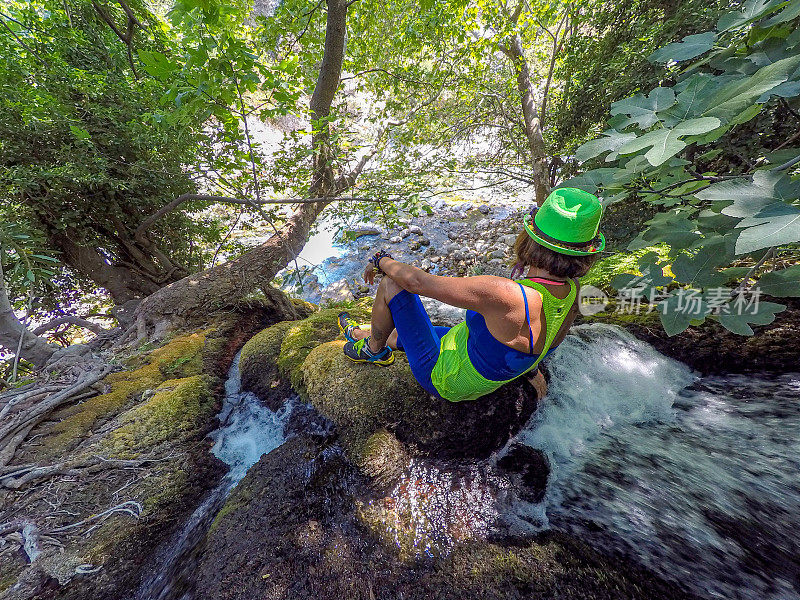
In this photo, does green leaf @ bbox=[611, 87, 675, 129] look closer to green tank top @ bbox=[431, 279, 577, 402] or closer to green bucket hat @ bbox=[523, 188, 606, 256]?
green bucket hat @ bbox=[523, 188, 606, 256]

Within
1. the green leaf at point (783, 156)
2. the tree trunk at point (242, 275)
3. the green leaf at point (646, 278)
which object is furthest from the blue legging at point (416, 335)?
the tree trunk at point (242, 275)

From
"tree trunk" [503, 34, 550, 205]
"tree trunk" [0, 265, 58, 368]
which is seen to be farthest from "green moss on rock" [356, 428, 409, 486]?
"tree trunk" [503, 34, 550, 205]

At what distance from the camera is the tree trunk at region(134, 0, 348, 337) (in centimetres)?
407

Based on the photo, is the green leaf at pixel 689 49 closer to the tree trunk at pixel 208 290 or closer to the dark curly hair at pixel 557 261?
the dark curly hair at pixel 557 261

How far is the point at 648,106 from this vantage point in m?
1.06

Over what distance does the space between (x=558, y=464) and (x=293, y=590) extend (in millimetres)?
1861

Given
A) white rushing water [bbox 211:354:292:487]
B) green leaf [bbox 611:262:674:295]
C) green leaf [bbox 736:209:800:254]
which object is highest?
green leaf [bbox 736:209:800:254]

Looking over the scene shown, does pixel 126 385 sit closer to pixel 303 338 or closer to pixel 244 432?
pixel 244 432

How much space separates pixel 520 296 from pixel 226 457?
8.34 ft

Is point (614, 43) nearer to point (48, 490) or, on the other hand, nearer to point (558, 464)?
point (558, 464)

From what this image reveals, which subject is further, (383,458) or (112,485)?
(383,458)

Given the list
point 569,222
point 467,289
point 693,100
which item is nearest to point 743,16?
point 693,100

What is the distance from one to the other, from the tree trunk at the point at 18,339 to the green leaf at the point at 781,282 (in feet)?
17.6

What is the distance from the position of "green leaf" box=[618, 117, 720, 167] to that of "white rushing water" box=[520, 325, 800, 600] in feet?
6.62
